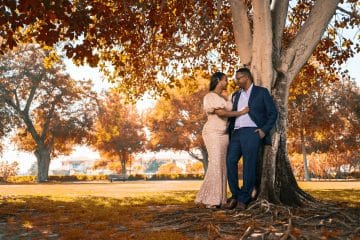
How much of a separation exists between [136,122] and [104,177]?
11564 mm

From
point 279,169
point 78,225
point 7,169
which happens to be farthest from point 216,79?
point 7,169

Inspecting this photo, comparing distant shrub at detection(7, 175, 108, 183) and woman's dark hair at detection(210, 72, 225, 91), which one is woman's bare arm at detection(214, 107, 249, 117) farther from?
distant shrub at detection(7, 175, 108, 183)

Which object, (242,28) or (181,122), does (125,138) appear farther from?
(242,28)

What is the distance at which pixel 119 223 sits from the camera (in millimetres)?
7504

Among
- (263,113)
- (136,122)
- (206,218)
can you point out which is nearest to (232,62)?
(263,113)

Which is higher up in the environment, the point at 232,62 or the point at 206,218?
the point at 232,62

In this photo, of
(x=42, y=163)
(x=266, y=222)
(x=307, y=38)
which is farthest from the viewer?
(x=42, y=163)

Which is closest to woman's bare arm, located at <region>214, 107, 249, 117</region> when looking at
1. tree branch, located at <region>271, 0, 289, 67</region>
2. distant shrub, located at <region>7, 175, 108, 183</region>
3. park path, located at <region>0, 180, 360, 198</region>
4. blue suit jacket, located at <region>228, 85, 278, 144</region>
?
blue suit jacket, located at <region>228, 85, 278, 144</region>

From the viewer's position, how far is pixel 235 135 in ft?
28.2

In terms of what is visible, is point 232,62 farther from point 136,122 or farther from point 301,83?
point 136,122

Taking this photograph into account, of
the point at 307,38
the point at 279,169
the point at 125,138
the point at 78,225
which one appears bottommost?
the point at 78,225

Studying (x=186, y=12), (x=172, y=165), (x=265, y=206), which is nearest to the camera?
(x=265, y=206)

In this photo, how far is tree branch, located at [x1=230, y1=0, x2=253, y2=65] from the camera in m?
9.93

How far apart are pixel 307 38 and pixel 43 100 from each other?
42.7 metres
